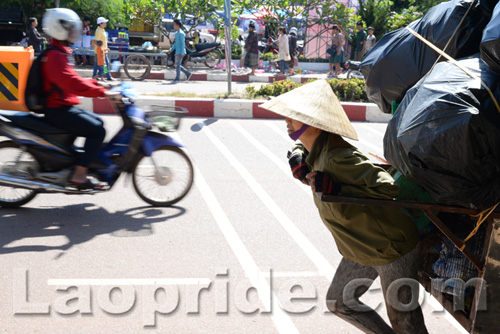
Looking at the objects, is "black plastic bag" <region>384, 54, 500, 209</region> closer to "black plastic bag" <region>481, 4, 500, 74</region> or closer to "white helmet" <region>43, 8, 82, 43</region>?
"black plastic bag" <region>481, 4, 500, 74</region>

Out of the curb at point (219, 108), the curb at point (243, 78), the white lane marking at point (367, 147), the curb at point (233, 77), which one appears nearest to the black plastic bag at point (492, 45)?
the white lane marking at point (367, 147)

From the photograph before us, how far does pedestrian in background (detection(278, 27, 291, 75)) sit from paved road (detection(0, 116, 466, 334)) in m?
10.8

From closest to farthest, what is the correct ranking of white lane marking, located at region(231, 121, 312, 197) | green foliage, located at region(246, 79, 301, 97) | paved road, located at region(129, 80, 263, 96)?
white lane marking, located at region(231, 121, 312, 197)
green foliage, located at region(246, 79, 301, 97)
paved road, located at region(129, 80, 263, 96)

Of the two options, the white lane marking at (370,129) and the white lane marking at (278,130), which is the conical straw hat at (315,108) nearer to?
the white lane marking at (278,130)

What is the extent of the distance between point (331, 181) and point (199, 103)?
8.26 metres

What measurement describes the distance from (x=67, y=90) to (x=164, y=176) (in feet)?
3.86

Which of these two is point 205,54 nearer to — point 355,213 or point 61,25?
point 61,25

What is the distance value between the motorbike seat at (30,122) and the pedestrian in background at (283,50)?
12053mm

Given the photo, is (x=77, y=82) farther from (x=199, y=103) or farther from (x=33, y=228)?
(x=199, y=103)

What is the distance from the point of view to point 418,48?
2881mm

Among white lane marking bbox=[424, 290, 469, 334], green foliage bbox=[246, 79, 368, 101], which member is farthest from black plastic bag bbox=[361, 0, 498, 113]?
green foliage bbox=[246, 79, 368, 101]

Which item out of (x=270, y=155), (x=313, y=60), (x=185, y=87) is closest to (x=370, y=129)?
(x=270, y=155)

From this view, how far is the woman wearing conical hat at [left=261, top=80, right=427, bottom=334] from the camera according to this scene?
246 cm

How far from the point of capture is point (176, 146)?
18.6 ft
